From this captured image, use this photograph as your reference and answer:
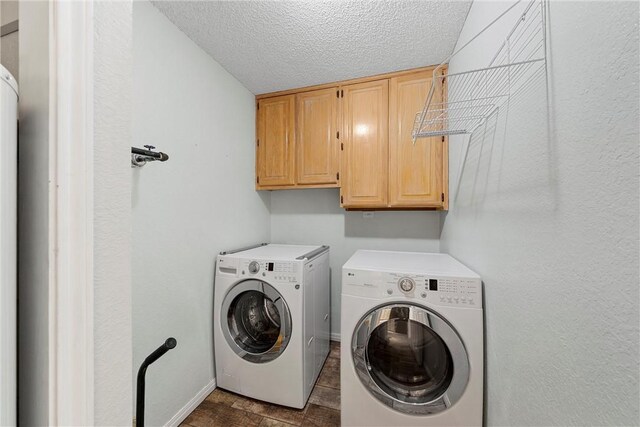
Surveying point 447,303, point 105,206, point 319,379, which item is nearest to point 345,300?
point 447,303

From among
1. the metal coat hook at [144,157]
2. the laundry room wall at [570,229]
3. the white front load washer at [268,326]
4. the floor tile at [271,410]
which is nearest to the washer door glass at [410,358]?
the laundry room wall at [570,229]

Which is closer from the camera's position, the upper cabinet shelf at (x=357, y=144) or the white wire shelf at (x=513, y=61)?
the white wire shelf at (x=513, y=61)

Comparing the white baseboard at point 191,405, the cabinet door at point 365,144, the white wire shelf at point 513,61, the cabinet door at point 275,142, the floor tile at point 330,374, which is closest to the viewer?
the white wire shelf at point 513,61

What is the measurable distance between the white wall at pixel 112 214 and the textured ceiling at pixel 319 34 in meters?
1.14

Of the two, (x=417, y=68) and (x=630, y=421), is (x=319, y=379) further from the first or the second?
(x=417, y=68)

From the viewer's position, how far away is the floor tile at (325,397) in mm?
1534

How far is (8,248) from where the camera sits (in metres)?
0.38

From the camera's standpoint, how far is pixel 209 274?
5.42 ft

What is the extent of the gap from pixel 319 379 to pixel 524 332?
1457 millimetres

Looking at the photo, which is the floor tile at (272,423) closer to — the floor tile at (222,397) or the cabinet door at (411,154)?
the floor tile at (222,397)

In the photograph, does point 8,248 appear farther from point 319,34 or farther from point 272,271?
point 319,34

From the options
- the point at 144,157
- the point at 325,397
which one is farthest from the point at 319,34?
the point at 325,397

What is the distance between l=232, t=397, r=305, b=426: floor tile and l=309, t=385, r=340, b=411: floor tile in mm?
121

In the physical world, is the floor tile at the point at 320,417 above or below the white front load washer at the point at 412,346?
below
